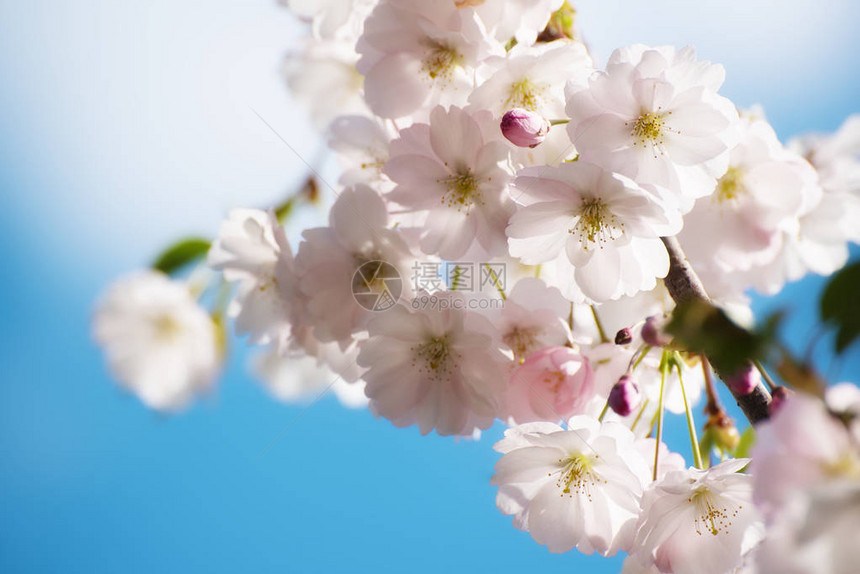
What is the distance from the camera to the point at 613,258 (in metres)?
0.71

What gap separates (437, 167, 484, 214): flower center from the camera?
728 mm

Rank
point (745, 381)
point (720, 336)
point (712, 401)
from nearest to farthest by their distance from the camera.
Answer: point (720, 336) → point (745, 381) → point (712, 401)

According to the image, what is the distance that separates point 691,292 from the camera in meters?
0.65

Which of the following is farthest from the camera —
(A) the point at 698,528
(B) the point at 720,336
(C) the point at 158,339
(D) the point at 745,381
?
(C) the point at 158,339

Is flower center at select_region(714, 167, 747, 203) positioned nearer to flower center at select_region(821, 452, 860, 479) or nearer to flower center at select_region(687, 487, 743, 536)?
flower center at select_region(687, 487, 743, 536)

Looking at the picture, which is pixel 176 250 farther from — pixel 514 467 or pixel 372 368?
pixel 514 467

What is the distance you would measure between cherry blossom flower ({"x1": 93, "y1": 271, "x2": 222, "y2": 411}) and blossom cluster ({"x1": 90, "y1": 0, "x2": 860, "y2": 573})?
0.20 metres

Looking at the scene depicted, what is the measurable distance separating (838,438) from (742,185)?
0.56 meters

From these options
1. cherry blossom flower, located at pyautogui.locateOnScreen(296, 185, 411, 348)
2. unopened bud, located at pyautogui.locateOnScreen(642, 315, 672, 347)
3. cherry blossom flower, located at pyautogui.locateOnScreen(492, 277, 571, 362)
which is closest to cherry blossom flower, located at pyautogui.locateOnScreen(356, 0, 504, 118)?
cherry blossom flower, located at pyautogui.locateOnScreen(296, 185, 411, 348)

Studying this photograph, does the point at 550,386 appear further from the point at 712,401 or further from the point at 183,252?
the point at 183,252

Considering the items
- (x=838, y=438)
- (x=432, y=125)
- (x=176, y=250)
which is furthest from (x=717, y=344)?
(x=176, y=250)

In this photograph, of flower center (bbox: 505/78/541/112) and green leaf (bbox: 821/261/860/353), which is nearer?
green leaf (bbox: 821/261/860/353)

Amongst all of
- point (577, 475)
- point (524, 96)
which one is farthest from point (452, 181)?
point (577, 475)

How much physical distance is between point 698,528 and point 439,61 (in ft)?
1.92
